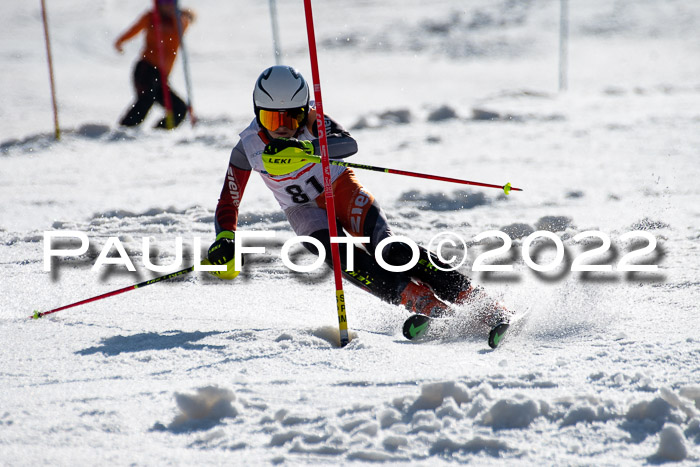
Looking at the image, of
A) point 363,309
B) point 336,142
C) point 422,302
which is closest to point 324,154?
point 336,142

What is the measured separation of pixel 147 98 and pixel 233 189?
703 centimetres

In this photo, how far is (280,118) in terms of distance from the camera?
4031 mm

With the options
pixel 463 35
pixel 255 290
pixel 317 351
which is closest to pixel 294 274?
pixel 255 290

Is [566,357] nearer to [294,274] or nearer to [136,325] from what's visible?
[136,325]

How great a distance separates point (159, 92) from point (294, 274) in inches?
248

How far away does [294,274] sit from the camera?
201 inches

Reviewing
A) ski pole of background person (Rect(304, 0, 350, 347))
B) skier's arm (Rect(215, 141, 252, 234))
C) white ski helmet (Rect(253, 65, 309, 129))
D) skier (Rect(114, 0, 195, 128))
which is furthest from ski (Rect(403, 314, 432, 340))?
skier (Rect(114, 0, 195, 128))

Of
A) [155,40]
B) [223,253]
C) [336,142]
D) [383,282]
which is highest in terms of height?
[155,40]

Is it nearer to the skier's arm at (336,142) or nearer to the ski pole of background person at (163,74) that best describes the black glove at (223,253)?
the skier's arm at (336,142)

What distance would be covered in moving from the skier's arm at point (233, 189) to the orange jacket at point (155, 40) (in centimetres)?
684

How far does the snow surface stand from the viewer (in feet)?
8.17

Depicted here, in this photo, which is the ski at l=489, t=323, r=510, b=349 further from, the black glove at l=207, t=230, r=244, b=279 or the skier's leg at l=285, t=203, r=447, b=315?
the black glove at l=207, t=230, r=244, b=279

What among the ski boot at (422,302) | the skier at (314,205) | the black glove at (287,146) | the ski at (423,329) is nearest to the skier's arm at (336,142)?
the skier at (314,205)

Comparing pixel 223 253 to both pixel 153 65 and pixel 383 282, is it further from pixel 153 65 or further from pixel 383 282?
pixel 153 65
